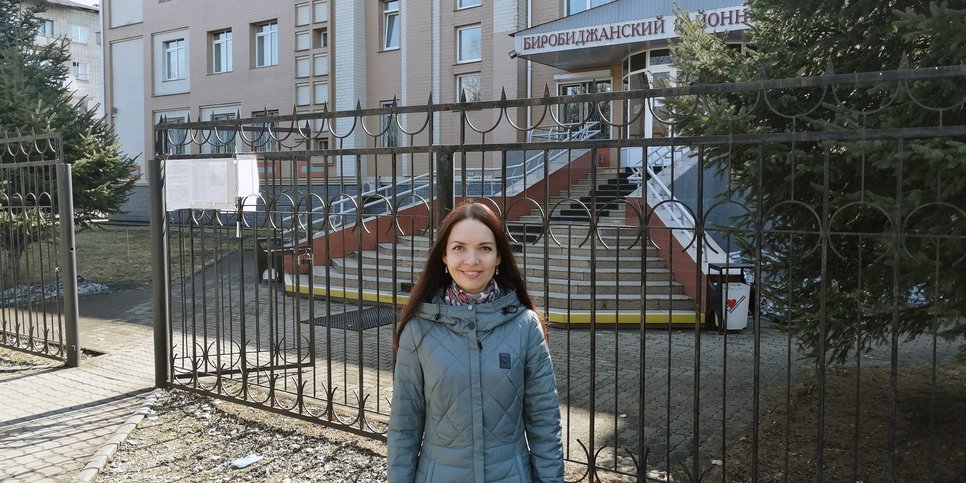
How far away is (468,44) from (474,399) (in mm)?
20287

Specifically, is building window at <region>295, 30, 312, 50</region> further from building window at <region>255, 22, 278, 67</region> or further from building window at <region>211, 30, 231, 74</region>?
building window at <region>211, 30, 231, 74</region>

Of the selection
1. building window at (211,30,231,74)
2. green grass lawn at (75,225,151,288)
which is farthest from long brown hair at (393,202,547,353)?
building window at (211,30,231,74)

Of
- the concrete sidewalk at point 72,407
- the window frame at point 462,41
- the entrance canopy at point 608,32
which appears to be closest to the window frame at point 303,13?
the window frame at point 462,41

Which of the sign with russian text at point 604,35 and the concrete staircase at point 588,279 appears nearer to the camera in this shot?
the concrete staircase at point 588,279

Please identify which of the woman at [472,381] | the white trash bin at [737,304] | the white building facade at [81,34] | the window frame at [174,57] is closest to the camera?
the woman at [472,381]

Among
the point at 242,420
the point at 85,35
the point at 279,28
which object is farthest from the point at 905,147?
the point at 85,35

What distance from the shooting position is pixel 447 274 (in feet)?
9.16

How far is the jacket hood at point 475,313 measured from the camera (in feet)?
8.49

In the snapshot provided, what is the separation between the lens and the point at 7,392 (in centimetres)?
664

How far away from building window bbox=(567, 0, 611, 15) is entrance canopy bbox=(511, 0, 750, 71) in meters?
2.16

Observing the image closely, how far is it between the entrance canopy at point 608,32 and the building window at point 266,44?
37.1 ft

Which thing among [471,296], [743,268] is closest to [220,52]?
[743,268]

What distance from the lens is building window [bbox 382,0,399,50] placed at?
23906 mm

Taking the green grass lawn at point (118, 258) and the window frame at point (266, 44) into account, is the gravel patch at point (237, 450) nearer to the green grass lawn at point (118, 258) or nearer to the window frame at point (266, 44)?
the green grass lawn at point (118, 258)
